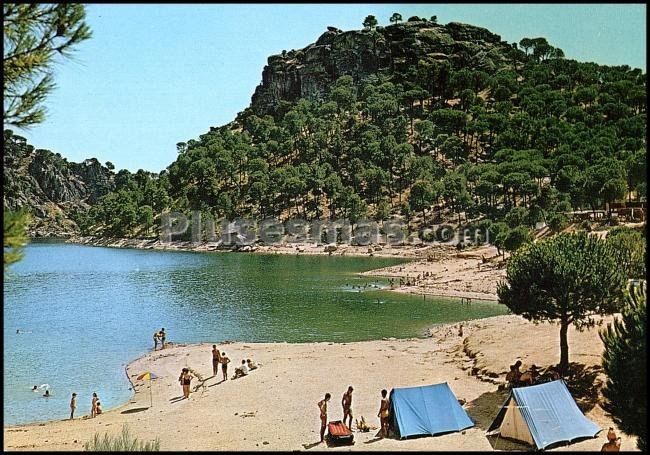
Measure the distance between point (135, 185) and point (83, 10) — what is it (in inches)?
7007

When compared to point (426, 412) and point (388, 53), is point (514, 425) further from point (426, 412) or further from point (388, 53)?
point (388, 53)

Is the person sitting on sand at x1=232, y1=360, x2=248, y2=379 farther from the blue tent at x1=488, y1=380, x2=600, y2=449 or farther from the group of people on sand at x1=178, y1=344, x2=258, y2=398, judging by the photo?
the blue tent at x1=488, y1=380, x2=600, y2=449

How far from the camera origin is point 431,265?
250 feet

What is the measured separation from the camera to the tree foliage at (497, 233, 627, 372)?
73.2 feet

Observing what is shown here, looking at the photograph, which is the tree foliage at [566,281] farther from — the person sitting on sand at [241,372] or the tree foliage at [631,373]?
the person sitting on sand at [241,372]

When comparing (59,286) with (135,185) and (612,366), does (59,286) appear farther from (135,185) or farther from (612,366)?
(135,185)

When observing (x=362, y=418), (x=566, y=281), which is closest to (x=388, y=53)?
(x=566, y=281)

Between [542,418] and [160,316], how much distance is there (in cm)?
3817

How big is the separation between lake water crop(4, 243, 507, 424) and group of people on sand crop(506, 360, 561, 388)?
16001mm

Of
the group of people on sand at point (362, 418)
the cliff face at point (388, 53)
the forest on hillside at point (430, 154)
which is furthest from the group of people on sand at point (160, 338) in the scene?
the cliff face at point (388, 53)

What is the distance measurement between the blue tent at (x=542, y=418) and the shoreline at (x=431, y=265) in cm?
3461

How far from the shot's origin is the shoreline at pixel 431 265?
5834 centimetres

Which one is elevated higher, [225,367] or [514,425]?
[514,425]

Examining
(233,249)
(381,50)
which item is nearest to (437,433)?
(233,249)
